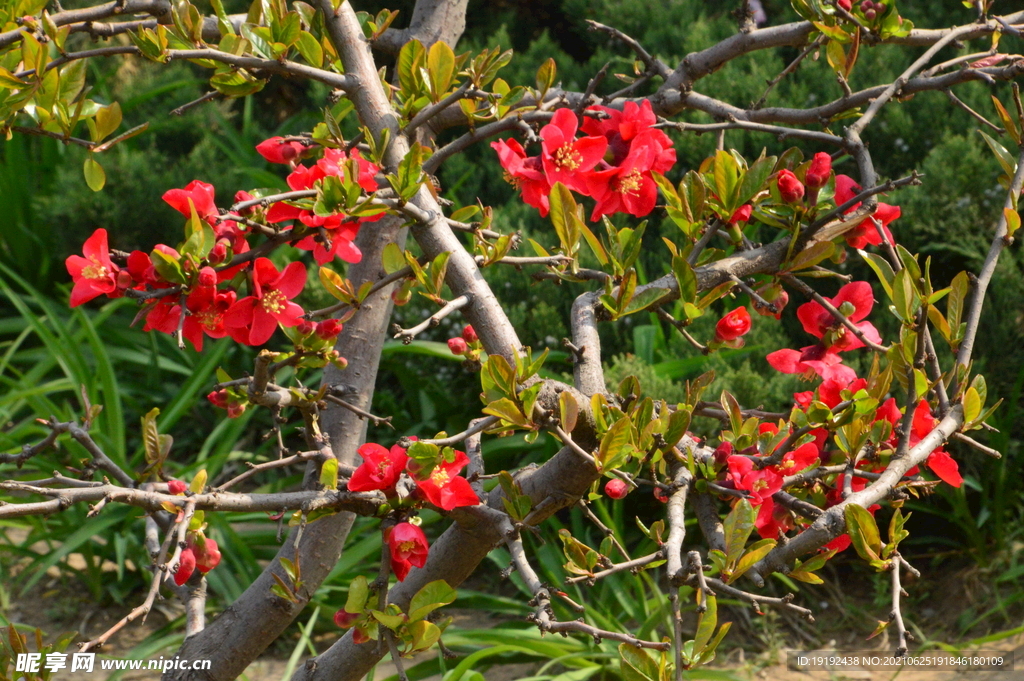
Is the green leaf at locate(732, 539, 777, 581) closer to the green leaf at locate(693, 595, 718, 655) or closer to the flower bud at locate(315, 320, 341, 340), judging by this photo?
the green leaf at locate(693, 595, 718, 655)

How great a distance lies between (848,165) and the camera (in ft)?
8.90

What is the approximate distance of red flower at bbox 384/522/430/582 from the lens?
872 millimetres

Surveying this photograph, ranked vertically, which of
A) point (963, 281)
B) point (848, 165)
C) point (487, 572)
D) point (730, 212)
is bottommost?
point (487, 572)

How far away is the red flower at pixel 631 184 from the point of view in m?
0.98

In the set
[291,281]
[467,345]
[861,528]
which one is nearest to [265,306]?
[291,281]

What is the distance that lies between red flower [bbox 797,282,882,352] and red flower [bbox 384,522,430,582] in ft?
1.68

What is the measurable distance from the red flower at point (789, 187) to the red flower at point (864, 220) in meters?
0.09

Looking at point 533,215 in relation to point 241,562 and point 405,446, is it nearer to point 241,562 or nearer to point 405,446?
point 241,562

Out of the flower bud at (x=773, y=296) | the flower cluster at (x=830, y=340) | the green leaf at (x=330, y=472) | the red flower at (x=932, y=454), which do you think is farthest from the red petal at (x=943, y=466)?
the green leaf at (x=330, y=472)

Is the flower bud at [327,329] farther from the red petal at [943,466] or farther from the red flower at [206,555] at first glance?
the red petal at [943,466]

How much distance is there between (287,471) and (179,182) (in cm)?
113

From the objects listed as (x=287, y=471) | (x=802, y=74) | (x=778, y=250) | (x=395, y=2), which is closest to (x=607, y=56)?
(x=802, y=74)

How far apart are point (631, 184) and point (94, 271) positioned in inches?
22.9

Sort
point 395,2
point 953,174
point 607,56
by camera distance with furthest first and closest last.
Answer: point 395,2, point 607,56, point 953,174
